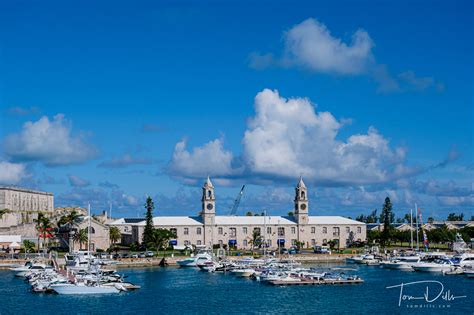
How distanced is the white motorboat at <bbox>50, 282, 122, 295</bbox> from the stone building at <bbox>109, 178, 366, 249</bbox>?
5703cm

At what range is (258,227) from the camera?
424ft

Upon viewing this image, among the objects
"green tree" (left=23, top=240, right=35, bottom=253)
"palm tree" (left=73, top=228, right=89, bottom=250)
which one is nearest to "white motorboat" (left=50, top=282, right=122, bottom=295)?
"green tree" (left=23, top=240, right=35, bottom=253)

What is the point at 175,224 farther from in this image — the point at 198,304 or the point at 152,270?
the point at 198,304

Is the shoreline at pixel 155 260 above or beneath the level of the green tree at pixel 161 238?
beneath

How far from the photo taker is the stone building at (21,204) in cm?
14950

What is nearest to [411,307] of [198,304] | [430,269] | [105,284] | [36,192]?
[198,304]

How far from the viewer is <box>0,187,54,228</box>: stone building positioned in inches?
5886

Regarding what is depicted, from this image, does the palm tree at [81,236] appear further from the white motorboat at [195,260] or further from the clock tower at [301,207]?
the clock tower at [301,207]

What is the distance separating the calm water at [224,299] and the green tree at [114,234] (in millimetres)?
46653

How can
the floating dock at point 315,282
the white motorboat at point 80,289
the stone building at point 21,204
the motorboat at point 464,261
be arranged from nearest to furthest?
1. the white motorboat at point 80,289
2. the floating dock at point 315,282
3. the motorboat at point 464,261
4. the stone building at point 21,204

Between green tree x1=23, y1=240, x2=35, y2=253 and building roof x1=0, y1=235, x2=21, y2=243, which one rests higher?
building roof x1=0, y1=235, x2=21, y2=243

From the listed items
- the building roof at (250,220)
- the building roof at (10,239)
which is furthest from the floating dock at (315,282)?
the building roof at (10,239)

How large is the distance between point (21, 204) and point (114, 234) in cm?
4991

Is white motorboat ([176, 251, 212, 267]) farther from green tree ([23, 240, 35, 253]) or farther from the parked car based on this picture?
green tree ([23, 240, 35, 253])
